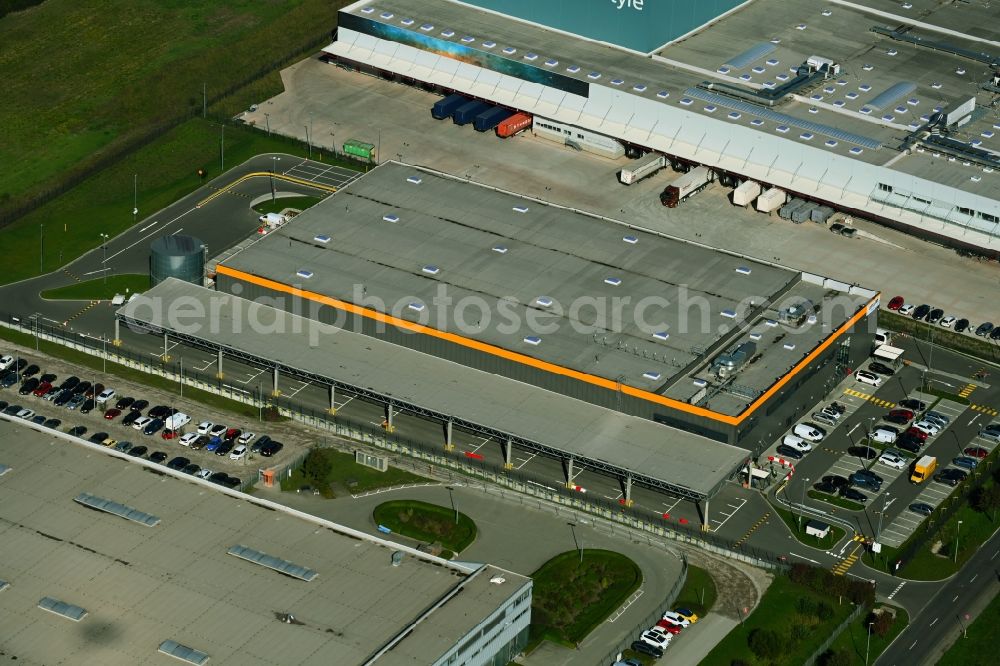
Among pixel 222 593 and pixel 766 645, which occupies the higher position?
pixel 222 593

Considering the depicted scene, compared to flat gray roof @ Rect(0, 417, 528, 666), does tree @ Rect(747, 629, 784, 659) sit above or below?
below

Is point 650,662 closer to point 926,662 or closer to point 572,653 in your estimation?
point 572,653

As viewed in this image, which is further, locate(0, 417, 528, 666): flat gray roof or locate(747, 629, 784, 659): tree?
locate(747, 629, 784, 659): tree

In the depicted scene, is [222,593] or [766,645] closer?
[222,593]

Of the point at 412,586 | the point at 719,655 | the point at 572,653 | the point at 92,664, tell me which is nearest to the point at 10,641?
the point at 92,664
